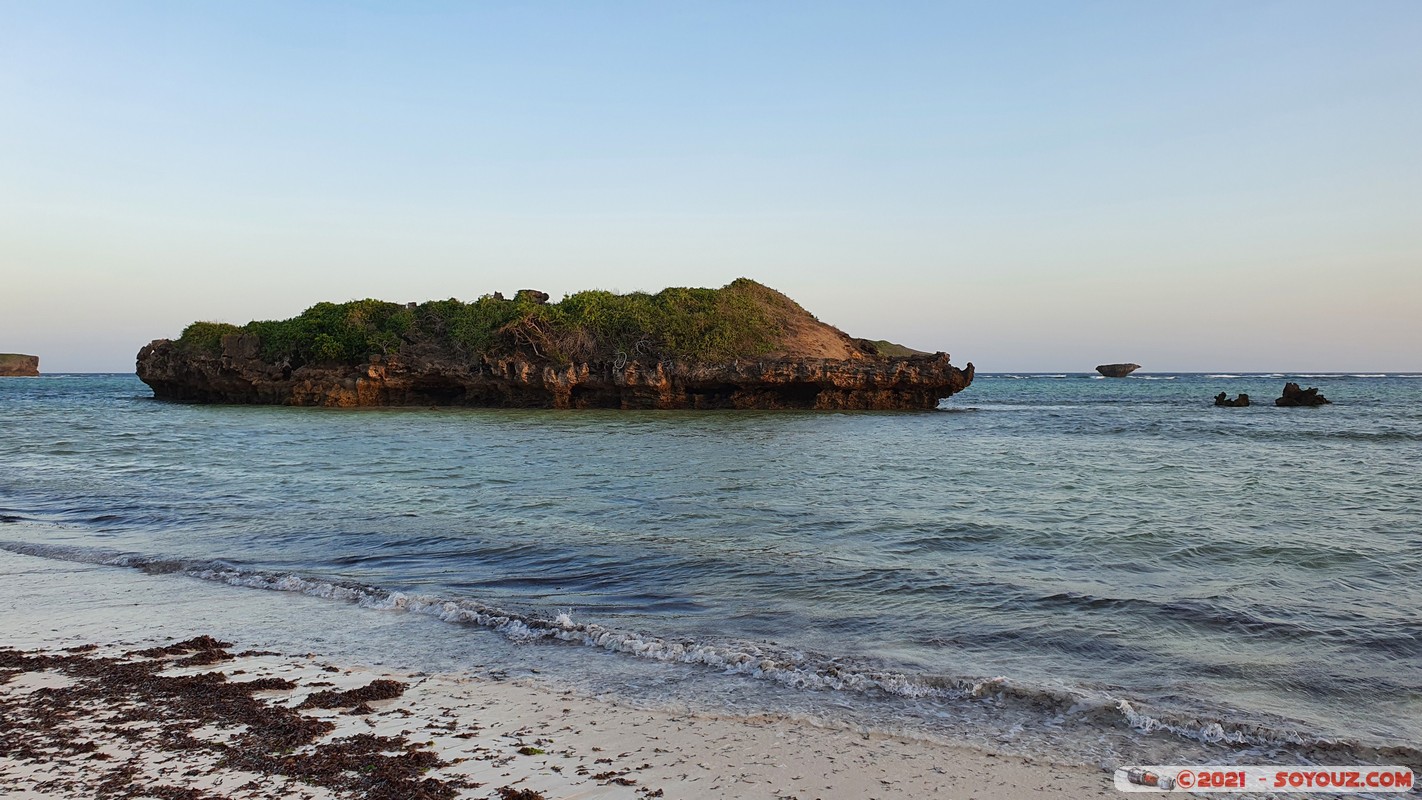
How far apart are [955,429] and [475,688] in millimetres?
27825

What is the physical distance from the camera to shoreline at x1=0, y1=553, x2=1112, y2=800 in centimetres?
427

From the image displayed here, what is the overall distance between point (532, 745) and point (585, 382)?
38455 mm

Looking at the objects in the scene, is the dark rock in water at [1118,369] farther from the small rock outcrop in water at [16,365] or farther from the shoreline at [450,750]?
the small rock outcrop in water at [16,365]

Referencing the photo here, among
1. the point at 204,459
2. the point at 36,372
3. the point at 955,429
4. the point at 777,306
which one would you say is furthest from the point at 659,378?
the point at 36,372

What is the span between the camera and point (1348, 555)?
9.98 metres

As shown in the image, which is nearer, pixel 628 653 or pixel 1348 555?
pixel 628 653

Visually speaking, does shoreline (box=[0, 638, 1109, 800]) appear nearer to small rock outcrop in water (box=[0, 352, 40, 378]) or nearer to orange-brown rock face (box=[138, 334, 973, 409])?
orange-brown rock face (box=[138, 334, 973, 409])

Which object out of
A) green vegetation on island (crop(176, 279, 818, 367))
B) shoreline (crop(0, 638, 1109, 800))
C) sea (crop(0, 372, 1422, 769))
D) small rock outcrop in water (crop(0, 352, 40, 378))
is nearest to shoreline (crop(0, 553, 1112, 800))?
shoreline (crop(0, 638, 1109, 800))

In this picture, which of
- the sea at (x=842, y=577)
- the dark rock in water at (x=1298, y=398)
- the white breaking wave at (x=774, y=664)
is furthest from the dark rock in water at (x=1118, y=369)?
the white breaking wave at (x=774, y=664)

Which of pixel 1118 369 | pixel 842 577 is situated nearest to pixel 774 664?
pixel 842 577

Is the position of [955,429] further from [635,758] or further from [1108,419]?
[635,758]

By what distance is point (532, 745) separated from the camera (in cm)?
478

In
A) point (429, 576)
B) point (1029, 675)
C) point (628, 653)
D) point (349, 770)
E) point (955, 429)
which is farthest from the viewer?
point (955, 429)

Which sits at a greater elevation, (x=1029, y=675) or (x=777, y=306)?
(x=777, y=306)
